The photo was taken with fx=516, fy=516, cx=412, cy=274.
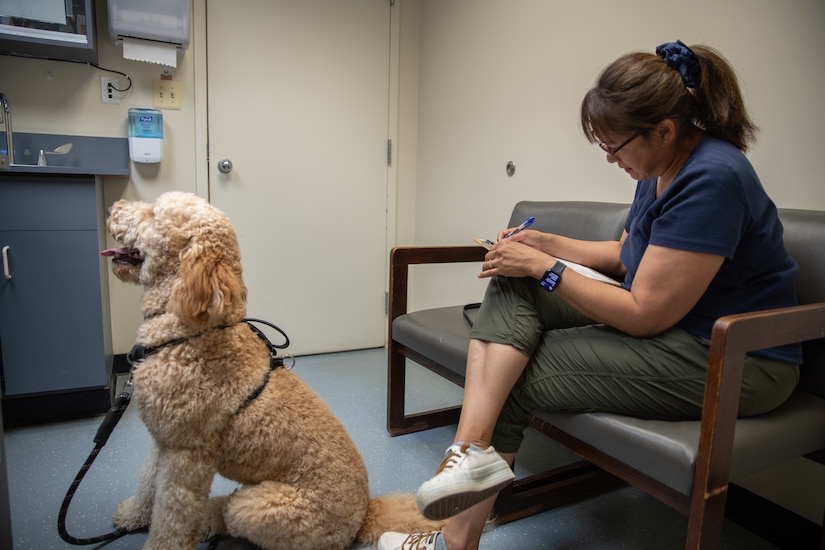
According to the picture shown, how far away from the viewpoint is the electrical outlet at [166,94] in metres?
2.34

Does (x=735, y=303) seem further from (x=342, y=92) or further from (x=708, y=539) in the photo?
(x=342, y=92)

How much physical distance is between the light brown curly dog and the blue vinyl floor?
10.1 inches

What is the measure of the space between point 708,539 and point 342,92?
8.13 feet

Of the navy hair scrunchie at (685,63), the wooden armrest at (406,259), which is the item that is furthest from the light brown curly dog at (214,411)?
the navy hair scrunchie at (685,63)

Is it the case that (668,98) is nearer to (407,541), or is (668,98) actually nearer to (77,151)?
(407,541)

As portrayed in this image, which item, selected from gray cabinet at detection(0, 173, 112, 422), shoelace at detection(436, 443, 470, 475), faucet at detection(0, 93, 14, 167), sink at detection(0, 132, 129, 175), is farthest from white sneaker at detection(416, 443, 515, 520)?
faucet at detection(0, 93, 14, 167)

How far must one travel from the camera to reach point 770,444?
96 cm

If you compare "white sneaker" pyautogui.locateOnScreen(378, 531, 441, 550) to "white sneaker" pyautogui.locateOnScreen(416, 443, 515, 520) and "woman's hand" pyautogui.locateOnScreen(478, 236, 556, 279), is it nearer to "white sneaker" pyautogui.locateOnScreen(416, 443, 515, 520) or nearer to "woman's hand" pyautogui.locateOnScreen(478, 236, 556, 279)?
"white sneaker" pyautogui.locateOnScreen(416, 443, 515, 520)

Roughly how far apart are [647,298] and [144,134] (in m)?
2.18

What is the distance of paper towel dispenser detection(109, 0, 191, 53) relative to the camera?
2.10 m

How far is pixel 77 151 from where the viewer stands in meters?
2.23

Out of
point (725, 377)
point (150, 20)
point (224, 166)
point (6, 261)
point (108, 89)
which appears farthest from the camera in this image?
point (224, 166)

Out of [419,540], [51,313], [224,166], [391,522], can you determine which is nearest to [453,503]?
[419,540]

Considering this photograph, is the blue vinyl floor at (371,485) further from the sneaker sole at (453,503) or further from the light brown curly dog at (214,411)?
the sneaker sole at (453,503)
